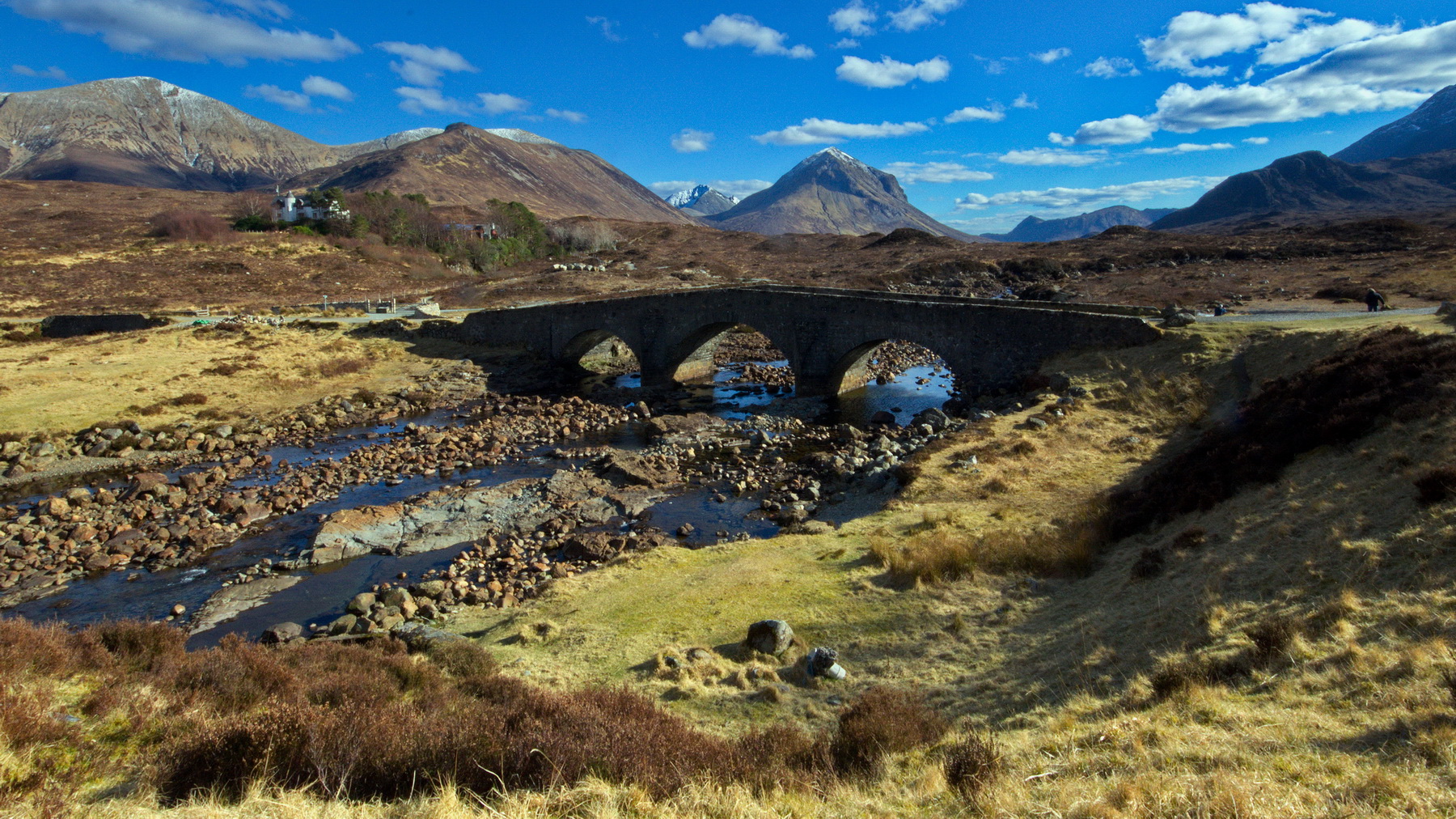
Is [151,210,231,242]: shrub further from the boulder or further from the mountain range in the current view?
the mountain range

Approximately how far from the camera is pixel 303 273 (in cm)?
6450

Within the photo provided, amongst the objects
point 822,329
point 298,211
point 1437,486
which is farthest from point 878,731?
point 298,211

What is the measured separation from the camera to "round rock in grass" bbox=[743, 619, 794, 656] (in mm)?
9938

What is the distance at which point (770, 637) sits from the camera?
10047 mm

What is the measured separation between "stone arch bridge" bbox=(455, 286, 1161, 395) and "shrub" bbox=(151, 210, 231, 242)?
47782 mm

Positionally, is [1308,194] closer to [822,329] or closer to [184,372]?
[822,329]

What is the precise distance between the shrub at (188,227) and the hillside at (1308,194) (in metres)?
146

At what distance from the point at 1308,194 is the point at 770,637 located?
189364 mm

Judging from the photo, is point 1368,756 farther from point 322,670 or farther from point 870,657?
point 322,670

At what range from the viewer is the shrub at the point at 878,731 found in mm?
6598

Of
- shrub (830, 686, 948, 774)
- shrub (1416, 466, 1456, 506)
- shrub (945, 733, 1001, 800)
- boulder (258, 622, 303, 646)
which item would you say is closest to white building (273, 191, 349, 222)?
boulder (258, 622, 303, 646)

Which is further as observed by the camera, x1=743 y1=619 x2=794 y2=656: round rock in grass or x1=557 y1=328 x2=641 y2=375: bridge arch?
x1=557 y1=328 x2=641 y2=375: bridge arch

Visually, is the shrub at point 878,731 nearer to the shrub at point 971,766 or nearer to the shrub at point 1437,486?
the shrub at point 971,766

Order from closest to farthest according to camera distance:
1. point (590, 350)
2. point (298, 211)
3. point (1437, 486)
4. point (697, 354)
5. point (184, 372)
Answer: point (1437, 486) < point (184, 372) < point (697, 354) < point (590, 350) < point (298, 211)
